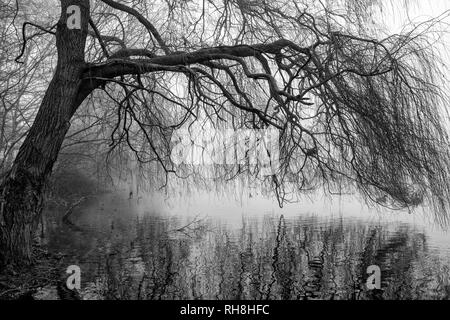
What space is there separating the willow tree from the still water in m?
0.96

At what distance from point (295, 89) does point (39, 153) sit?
10.00ft

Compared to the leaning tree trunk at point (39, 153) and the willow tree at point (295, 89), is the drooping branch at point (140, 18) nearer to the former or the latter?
the willow tree at point (295, 89)

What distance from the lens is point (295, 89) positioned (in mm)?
5633

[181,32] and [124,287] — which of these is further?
[181,32]

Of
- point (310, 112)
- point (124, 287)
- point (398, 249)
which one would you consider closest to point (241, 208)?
point (398, 249)

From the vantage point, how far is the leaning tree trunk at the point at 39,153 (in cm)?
533

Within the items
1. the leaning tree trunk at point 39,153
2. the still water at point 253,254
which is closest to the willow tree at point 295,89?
the leaning tree trunk at point 39,153

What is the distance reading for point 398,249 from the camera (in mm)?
6938

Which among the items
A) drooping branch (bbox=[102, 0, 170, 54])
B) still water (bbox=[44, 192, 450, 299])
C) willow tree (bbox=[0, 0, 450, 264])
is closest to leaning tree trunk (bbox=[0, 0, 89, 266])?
willow tree (bbox=[0, 0, 450, 264])

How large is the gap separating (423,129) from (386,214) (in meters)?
6.81

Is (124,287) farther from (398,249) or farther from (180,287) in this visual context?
(398,249)

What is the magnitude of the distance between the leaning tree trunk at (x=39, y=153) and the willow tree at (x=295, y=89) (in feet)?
0.04

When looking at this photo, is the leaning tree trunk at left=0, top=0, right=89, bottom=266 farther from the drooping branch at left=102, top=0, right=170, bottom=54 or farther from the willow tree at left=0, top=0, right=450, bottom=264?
the drooping branch at left=102, top=0, right=170, bottom=54

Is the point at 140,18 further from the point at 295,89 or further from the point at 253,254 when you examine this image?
the point at 253,254
